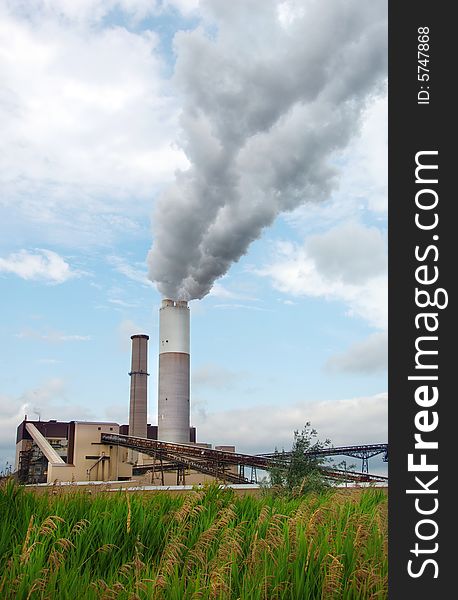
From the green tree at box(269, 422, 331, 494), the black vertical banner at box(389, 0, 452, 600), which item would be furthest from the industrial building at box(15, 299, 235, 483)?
the black vertical banner at box(389, 0, 452, 600)

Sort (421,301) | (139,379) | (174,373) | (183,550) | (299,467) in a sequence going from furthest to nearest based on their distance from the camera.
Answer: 1. (139,379)
2. (174,373)
3. (299,467)
4. (183,550)
5. (421,301)

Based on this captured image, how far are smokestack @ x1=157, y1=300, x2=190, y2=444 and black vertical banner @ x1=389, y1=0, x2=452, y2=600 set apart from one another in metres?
52.0

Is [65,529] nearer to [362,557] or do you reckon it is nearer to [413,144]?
[362,557]

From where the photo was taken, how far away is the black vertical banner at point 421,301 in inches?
201

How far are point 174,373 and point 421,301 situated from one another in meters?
52.3

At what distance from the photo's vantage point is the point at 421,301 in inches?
211

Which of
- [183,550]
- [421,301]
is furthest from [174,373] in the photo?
[421,301]

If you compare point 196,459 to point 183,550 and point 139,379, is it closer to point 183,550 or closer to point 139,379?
point 139,379

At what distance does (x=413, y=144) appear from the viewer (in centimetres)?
563

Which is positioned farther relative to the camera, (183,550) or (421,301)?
(183,550)

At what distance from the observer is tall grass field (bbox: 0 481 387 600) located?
6.89 meters

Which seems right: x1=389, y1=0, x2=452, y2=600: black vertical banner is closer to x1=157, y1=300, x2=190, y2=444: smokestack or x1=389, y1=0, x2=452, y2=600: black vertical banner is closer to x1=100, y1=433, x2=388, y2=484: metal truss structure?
x1=100, y1=433, x2=388, y2=484: metal truss structure

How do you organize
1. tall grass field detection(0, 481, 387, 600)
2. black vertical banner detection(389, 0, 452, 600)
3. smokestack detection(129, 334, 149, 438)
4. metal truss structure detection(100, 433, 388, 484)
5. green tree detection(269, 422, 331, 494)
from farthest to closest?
smokestack detection(129, 334, 149, 438), metal truss structure detection(100, 433, 388, 484), green tree detection(269, 422, 331, 494), tall grass field detection(0, 481, 387, 600), black vertical banner detection(389, 0, 452, 600)

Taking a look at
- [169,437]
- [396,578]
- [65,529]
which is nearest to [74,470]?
[169,437]
